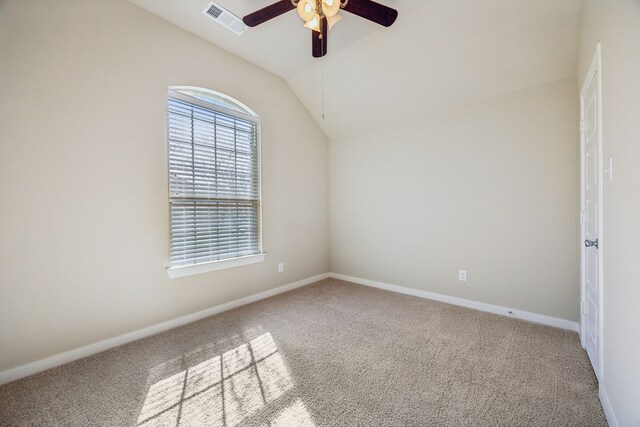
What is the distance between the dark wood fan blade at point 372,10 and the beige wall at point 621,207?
3.78 ft

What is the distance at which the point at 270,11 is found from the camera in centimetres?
187

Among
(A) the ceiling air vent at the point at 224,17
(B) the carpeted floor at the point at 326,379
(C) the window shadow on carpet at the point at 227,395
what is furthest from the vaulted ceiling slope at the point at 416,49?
(C) the window shadow on carpet at the point at 227,395

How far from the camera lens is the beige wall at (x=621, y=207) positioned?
1.09 m

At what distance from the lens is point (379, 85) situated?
129 inches

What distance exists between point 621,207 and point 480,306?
83.7 inches

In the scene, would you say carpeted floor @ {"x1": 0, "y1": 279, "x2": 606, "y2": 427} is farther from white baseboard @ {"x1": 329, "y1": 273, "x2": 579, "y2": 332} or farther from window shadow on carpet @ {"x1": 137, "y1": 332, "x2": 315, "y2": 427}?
white baseboard @ {"x1": 329, "y1": 273, "x2": 579, "y2": 332}

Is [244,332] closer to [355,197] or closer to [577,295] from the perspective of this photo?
[355,197]

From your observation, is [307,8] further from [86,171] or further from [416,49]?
[86,171]

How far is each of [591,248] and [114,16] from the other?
4216 millimetres

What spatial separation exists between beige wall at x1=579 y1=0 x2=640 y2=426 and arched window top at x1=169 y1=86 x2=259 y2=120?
304 cm

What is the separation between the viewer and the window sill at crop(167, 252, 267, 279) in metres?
2.60

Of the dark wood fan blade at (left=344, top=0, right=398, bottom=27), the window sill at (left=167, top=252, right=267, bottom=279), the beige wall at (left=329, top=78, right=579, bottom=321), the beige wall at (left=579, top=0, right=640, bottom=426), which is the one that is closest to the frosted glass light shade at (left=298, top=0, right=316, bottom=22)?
the dark wood fan blade at (left=344, top=0, right=398, bottom=27)

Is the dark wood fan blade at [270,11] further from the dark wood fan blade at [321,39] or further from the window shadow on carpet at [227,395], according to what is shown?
the window shadow on carpet at [227,395]

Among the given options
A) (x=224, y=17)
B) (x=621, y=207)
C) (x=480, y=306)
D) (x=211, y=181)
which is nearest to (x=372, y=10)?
(x=224, y=17)
